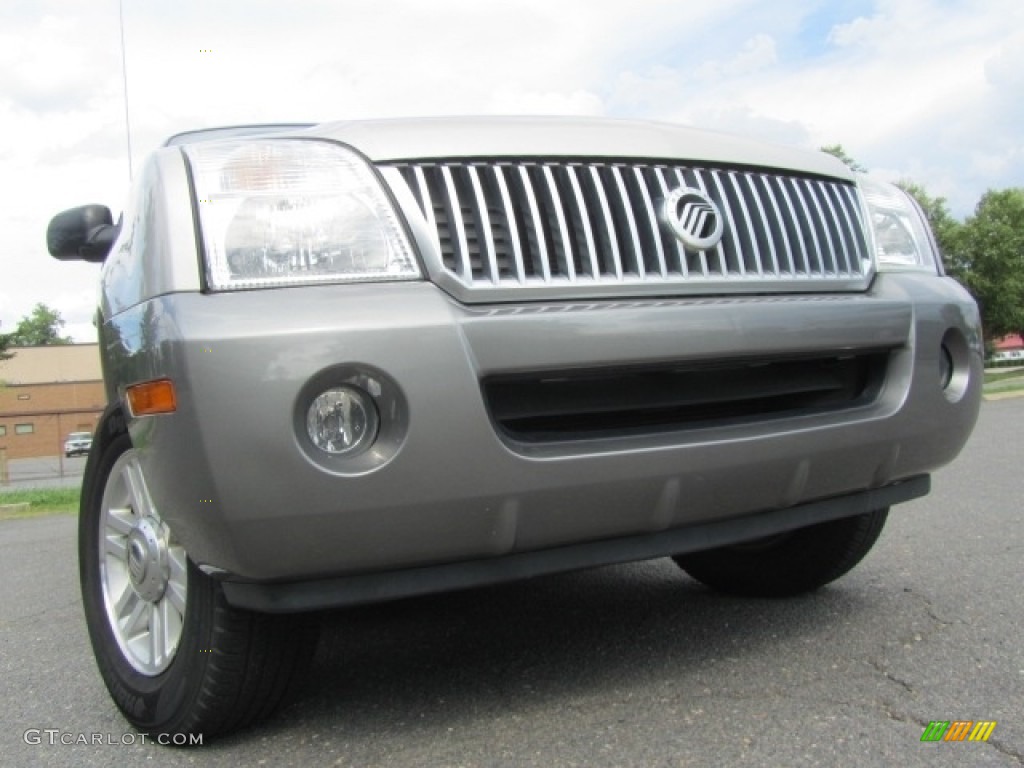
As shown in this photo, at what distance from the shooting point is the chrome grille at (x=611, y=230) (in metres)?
2.04

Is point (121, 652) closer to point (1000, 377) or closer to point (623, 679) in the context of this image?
point (623, 679)

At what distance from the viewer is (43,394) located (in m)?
59.5

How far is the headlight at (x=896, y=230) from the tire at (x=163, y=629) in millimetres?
1700

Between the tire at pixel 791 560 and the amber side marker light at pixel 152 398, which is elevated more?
the amber side marker light at pixel 152 398

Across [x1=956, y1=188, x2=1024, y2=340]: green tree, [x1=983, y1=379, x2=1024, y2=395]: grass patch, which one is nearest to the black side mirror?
[x1=983, y1=379, x2=1024, y2=395]: grass patch

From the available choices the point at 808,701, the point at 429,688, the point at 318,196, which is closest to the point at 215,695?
the point at 429,688

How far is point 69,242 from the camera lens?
9.78 ft

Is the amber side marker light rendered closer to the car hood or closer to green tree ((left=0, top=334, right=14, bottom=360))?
the car hood

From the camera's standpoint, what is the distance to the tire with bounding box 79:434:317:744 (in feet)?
6.76

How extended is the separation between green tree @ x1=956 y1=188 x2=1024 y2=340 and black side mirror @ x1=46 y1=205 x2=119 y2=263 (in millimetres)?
45815

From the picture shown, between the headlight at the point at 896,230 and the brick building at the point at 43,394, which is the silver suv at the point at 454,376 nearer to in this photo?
the headlight at the point at 896,230

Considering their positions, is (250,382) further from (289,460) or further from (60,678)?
(60,678)

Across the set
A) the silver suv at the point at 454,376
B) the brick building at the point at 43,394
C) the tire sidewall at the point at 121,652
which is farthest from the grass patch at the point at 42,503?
the brick building at the point at 43,394

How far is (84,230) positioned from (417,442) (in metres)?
1.61
